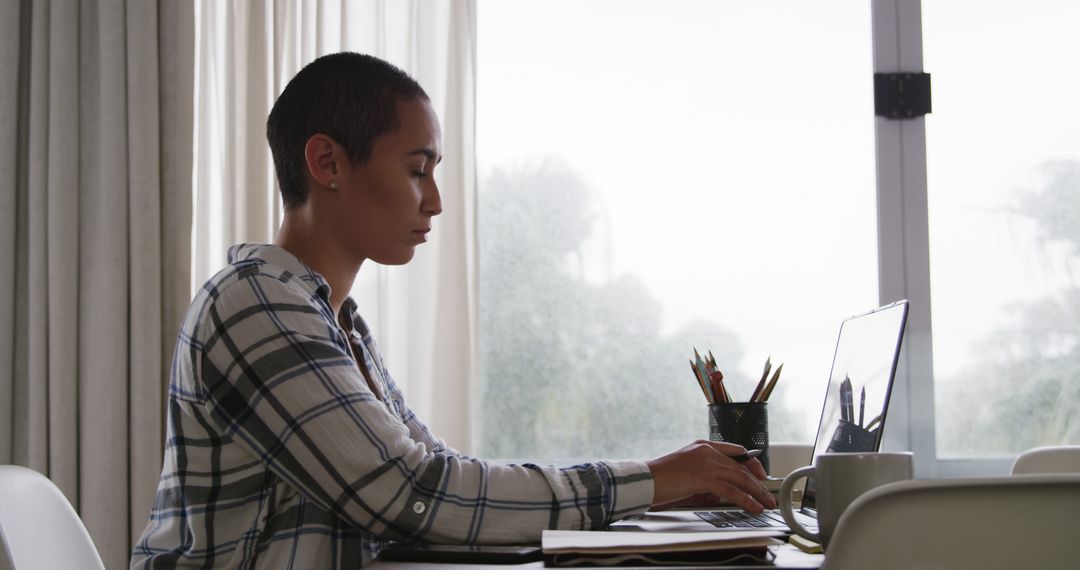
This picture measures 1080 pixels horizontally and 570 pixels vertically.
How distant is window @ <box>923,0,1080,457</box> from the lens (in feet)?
7.51

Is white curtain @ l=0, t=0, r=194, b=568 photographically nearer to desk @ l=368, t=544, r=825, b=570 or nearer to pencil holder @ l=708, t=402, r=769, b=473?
pencil holder @ l=708, t=402, r=769, b=473

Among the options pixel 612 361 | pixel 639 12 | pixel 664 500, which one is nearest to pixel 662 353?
pixel 612 361

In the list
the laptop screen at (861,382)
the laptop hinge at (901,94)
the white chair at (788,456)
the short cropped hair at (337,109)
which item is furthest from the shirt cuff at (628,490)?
the laptop hinge at (901,94)

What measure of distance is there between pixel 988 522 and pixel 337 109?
89cm

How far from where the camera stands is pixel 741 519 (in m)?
1.12

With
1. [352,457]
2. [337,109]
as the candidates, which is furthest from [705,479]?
[337,109]

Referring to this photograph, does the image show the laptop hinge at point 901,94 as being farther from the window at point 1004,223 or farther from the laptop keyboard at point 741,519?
the laptop keyboard at point 741,519

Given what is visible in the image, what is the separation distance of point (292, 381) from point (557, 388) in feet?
4.74

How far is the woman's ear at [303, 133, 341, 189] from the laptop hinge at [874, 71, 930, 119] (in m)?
1.55

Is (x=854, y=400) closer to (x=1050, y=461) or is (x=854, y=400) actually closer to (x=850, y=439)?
(x=850, y=439)

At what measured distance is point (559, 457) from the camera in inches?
92.3

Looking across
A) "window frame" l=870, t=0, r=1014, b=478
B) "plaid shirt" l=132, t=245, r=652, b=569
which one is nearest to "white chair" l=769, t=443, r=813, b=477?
"window frame" l=870, t=0, r=1014, b=478

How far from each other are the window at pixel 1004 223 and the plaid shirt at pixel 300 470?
1579 mm

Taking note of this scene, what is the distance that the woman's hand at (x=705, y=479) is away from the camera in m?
0.99
